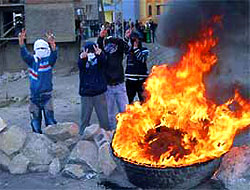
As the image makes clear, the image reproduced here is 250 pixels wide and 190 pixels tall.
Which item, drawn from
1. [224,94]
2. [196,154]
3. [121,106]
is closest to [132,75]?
[121,106]

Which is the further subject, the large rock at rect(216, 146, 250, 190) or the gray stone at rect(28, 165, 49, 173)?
the gray stone at rect(28, 165, 49, 173)

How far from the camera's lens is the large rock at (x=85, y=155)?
5602 mm

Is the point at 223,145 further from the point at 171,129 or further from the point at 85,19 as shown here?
the point at 85,19

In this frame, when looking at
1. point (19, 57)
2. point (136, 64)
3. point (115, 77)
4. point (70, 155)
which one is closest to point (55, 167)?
point (70, 155)

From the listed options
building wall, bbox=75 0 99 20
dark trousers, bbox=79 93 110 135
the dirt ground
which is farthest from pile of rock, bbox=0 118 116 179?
building wall, bbox=75 0 99 20

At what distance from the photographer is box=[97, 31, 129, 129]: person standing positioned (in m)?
6.91

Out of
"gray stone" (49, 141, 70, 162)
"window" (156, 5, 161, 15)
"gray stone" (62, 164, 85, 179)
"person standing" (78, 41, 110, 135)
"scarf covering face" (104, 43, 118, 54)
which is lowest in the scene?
"gray stone" (62, 164, 85, 179)

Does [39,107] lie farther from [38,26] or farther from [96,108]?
[38,26]

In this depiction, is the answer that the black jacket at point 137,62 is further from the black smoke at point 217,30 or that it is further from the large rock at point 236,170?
the large rock at point 236,170

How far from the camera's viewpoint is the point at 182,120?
210 inches

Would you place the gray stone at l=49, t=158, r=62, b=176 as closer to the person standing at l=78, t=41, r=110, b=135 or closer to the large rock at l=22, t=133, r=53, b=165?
the large rock at l=22, t=133, r=53, b=165

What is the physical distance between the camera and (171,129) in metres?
5.29

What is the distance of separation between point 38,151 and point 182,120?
2.02 meters

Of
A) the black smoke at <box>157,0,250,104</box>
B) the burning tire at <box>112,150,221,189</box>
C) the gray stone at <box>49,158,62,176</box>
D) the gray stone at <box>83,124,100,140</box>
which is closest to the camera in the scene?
the burning tire at <box>112,150,221,189</box>
